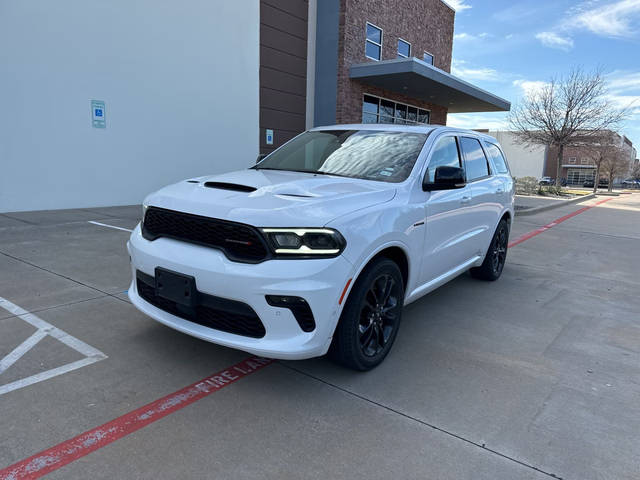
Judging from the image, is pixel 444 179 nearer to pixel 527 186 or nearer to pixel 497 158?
pixel 497 158

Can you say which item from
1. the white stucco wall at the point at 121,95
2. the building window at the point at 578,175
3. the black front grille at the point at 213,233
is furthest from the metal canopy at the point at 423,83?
the building window at the point at 578,175

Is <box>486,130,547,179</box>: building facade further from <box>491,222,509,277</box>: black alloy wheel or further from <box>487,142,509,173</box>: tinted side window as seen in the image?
<box>491,222,509,277</box>: black alloy wheel

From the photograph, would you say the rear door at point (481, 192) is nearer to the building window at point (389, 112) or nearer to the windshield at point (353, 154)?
the windshield at point (353, 154)

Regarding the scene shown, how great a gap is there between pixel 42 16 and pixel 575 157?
8169cm

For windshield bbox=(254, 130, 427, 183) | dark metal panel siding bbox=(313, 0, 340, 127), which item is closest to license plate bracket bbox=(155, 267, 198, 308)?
windshield bbox=(254, 130, 427, 183)

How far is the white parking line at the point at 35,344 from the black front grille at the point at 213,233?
0.97 metres

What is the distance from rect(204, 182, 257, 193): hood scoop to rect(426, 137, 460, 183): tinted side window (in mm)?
1553

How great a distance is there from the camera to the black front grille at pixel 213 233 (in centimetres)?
261

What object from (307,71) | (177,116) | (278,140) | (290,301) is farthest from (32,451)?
(307,71)

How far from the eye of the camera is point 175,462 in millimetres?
2184

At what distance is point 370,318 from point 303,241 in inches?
34.8

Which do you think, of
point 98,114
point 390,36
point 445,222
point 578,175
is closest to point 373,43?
point 390,36

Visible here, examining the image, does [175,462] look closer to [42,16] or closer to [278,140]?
[42,16]

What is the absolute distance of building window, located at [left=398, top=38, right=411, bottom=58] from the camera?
63.2 ft
